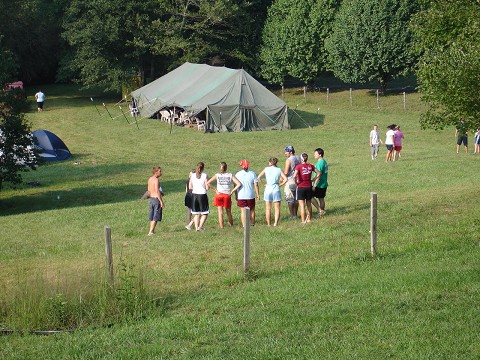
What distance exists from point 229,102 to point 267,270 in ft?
95.7

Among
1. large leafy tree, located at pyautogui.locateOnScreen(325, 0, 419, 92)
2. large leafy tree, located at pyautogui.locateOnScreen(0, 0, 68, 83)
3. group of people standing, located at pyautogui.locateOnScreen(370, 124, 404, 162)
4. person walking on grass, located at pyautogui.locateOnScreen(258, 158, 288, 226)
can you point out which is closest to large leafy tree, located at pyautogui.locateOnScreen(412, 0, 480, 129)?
person walking on grass, located at pyautogui.locateOnScreen(258, 158, 288, 226)

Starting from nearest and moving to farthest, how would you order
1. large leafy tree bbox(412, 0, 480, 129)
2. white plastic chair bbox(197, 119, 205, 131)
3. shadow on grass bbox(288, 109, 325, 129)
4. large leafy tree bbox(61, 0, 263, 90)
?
large leafy tree bbox(412, 0, 480, 129), white plastic chair bbox(197, 119, 205, 131), shadow on grass bbox(288, 109, 325, 129), large leafy tree bbox(61, 0, 263, 90)

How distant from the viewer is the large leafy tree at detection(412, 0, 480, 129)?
52.0ft

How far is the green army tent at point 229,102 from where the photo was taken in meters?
41.4

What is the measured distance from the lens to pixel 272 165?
693 inches

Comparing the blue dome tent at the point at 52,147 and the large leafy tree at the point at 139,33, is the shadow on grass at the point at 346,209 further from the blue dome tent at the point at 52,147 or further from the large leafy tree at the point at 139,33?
the large leafy tree at the point at 139,33

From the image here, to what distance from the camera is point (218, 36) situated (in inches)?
2100

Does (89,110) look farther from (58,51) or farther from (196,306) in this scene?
(196,306)

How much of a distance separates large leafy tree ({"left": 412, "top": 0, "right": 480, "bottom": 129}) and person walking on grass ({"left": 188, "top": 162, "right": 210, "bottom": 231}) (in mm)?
5193

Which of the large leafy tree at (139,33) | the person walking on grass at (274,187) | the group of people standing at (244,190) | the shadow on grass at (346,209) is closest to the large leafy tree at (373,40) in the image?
the large leafy tree at (139,33)

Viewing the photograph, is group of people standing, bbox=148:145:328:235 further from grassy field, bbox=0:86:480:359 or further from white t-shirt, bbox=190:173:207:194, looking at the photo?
grassy field, bbox=0:86:480:359

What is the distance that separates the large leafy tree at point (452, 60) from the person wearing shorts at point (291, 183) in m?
3.18

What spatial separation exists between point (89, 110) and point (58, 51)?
13.7 metres

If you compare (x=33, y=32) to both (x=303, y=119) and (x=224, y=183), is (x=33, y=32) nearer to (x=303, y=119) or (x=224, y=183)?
(x=303, y=119)
